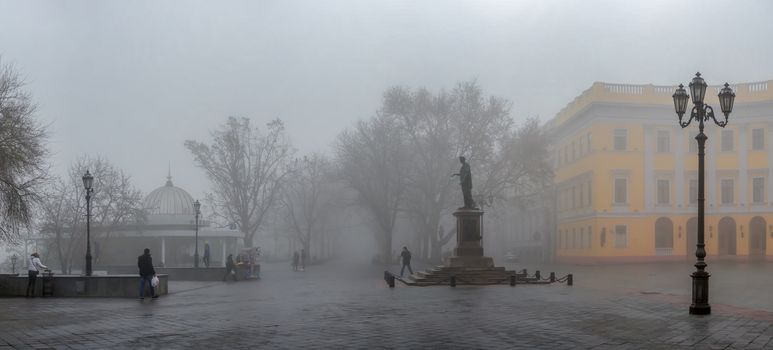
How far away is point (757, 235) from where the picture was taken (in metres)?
55.6

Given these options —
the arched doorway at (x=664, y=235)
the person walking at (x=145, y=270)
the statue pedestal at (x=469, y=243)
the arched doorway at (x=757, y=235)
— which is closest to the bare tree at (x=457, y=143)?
the arched doorway at (x=664, y=235)

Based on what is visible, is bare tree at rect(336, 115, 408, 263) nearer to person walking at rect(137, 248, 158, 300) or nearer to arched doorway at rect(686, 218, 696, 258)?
arched doorway at rect(686, 218, 696, 258)

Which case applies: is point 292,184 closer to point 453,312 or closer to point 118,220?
point 118,220

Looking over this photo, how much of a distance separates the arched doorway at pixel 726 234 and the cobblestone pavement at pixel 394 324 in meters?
38.9

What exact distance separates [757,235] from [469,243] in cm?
3478

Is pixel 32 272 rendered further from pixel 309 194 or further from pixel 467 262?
pixel 309 194

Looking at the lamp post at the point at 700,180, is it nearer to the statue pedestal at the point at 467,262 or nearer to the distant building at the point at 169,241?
the statue pedestal at the point at 467,262

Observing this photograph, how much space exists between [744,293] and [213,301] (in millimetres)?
15299

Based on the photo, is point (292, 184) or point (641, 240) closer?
point (641, 240)

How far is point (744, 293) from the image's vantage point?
2236cm

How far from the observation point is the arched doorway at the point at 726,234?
56.3 meters

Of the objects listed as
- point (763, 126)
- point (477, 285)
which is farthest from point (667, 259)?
point (477, 285)

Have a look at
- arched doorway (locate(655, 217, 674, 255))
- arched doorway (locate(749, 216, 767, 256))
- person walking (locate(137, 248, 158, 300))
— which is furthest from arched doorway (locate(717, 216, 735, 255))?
person walking (locate(137, 248, 158, 300))

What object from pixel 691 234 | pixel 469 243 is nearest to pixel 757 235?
pixel 691 234
